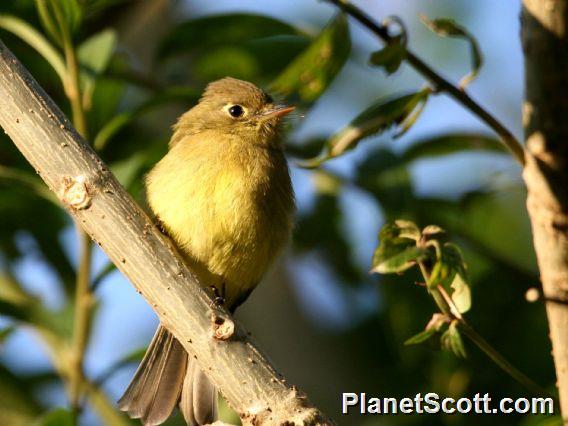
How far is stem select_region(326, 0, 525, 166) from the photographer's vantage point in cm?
275

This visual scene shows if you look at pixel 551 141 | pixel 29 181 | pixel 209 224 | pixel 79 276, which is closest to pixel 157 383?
pixel 79 276

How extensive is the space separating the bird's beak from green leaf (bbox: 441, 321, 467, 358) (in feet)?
6.60

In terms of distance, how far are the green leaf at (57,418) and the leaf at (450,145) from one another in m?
1.96

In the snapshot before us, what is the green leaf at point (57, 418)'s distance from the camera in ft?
12.4

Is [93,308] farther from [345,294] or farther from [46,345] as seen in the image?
[345,294]

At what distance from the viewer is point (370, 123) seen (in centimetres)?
326

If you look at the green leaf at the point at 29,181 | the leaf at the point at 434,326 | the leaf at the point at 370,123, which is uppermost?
the green leaf at the point at 29,181

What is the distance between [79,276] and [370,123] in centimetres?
160

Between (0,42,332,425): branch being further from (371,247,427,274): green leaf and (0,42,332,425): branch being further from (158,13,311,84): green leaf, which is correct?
(158,13,311,84): green leaf

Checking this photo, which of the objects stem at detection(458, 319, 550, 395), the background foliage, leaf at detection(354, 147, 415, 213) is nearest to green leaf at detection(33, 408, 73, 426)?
the background foliage

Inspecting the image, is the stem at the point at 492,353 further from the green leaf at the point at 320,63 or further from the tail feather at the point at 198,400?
the tail feather at the point at 198,400

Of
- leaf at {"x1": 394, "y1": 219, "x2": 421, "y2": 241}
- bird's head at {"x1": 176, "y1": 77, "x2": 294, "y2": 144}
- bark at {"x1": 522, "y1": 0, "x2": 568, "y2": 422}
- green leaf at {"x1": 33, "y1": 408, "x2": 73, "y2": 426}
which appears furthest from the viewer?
bird's head at {"x1": 176, "y1": 77, "x2": 294, "y2": 144}

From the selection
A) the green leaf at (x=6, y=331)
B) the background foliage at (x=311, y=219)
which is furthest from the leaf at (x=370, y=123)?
the green leaf at (x=6, y=331)

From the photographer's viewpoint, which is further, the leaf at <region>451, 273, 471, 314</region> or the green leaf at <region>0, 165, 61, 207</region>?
the green leaf at <region>0, 165, 61, 207</region>
